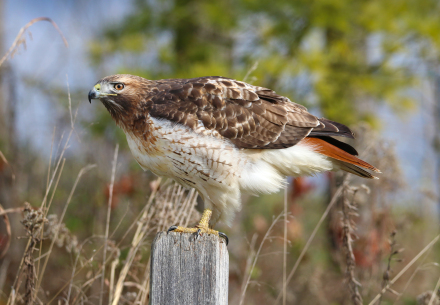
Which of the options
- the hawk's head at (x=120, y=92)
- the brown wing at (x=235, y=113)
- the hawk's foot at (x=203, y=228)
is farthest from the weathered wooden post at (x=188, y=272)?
the hawk's head at (x=120, y=92)

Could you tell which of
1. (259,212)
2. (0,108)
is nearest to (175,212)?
(259,212)

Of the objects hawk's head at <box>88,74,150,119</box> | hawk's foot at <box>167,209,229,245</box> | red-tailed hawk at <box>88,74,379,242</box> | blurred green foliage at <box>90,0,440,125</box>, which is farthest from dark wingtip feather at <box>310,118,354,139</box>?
blurred green foliage at <box>90,0,440,125</box>

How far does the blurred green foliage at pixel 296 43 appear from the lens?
612cm

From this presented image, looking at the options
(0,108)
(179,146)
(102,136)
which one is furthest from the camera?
(0,108)

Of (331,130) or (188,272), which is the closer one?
(188,272)

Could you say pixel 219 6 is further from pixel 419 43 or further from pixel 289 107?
pixel 289 107

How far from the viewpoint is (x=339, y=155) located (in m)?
2.99

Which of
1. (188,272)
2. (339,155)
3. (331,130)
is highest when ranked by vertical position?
(331,130)

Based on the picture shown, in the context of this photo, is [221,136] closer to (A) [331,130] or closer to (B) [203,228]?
(B) [203,228]

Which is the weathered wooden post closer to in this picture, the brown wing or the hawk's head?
the brown wing

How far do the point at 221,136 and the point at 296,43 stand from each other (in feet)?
12.6

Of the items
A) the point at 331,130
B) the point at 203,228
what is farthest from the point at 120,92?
the point at 331,130

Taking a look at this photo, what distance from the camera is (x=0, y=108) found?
8398 mm

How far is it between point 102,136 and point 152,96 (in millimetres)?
4065
